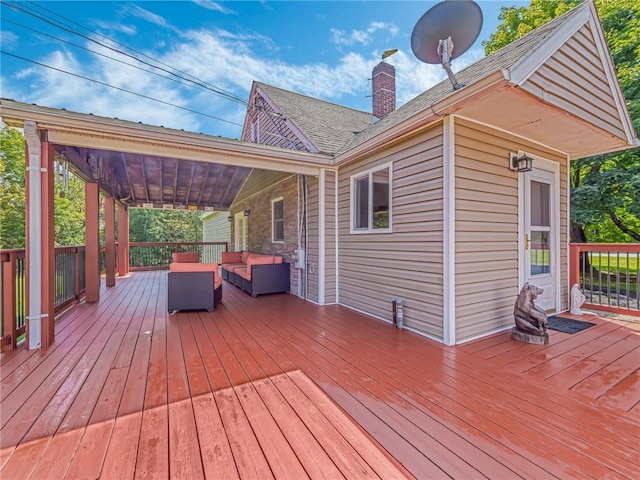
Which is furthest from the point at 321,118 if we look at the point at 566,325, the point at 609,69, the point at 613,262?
the point at 613,262

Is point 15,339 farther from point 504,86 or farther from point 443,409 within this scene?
point 504,86

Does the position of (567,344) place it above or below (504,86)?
below

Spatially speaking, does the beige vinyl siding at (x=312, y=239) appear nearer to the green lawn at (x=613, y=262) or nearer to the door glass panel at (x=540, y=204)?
the door glass panel at (x=540, y=204)

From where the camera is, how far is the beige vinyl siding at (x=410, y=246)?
3.38 m

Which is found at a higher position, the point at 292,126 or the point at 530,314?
the point at 292,126

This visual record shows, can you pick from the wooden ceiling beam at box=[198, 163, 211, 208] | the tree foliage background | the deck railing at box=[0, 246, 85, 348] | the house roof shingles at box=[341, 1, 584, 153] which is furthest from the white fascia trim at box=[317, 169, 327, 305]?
the tree foliage background

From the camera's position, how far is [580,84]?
329cm

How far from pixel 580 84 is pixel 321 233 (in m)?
3.95

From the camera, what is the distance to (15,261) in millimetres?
3244

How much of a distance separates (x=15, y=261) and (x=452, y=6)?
570 centimetres

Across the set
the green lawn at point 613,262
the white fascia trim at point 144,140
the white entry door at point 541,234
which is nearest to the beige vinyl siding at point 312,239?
the white fascia trim at point 144,140

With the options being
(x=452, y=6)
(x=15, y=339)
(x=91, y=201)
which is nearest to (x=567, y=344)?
(x=452, y=6)

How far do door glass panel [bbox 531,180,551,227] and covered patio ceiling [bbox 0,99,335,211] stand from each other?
10.5 ft

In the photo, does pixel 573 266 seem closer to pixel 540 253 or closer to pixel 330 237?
pixel 540 253
